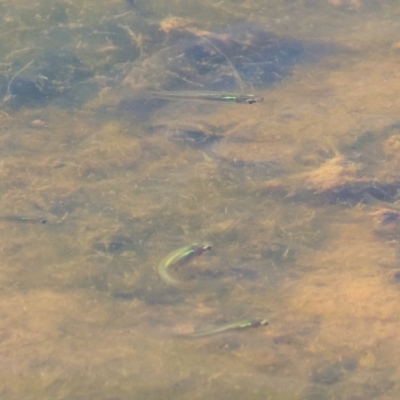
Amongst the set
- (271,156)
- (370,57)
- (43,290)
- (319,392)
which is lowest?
(319,392)

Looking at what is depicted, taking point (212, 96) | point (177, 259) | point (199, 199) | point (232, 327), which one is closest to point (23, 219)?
point (177, 259)

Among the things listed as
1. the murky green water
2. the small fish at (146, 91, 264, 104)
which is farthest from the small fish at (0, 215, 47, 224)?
the small fish at (146, 91, 264, 104)

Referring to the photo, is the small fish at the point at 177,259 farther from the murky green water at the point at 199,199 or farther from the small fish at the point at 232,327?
the small fish at the point at 232,327

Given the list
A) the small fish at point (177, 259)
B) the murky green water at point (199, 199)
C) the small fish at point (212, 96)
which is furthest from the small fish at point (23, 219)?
the small fish at point (212, 96)

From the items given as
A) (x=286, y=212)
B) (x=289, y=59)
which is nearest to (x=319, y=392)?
(x=286, y=212)

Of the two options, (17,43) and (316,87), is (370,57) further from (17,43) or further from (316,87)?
(17,43)

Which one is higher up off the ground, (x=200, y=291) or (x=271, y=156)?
(x=271, y=156)
